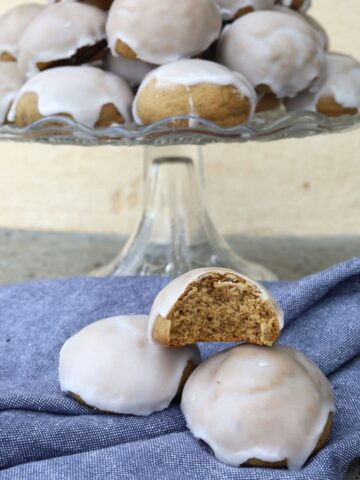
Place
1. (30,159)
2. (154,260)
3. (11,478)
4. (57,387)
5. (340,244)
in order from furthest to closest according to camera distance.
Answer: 1. (30,159)
2. (340,244)
3. (154,260)
4. (57,387)
5. (11,478)

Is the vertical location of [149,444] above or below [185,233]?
above

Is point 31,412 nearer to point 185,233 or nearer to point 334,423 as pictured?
Answer: point 334,423

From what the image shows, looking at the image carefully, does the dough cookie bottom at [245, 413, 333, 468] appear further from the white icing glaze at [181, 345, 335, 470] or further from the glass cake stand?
the glass cake stand

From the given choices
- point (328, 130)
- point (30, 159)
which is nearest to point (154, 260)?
point (328, 130)

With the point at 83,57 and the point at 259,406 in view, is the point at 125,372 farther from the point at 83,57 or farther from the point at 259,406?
the point at 83,57

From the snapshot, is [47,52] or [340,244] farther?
[340,244]

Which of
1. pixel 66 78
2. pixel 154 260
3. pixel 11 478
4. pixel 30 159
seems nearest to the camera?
pixel 11 478

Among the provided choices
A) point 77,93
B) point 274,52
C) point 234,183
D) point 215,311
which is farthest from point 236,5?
point 234,183
